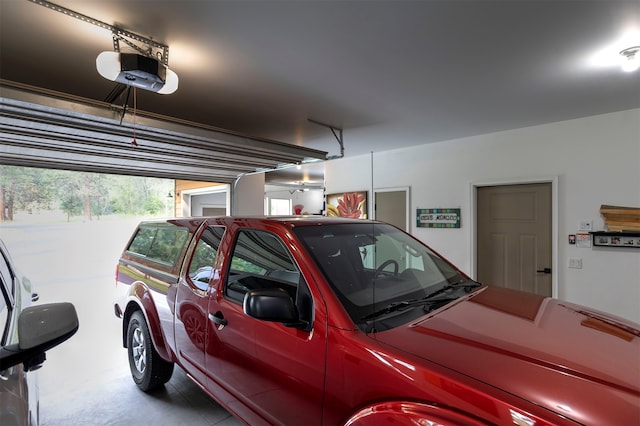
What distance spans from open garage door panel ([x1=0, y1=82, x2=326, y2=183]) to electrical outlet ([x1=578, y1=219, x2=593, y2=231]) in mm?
3227

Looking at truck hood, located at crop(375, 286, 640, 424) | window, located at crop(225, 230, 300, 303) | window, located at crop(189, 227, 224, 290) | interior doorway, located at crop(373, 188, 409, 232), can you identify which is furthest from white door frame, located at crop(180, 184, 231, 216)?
truck hood, located at crop(375, 286, 640, 424)

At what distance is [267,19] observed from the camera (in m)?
1.84

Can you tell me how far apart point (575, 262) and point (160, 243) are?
463cm

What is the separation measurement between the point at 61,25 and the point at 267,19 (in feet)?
4.26

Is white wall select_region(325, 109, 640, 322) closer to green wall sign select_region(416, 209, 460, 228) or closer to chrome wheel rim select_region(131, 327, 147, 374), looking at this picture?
green wall sign select_region(416, 209, 460, 228)

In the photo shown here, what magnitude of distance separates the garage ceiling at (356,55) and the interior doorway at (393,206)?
182 centimetres

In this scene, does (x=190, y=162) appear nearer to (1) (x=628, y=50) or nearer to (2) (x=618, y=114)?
(1) (x=628, y=50)

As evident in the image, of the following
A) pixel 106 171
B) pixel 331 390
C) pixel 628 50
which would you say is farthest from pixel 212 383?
pixel 106 171

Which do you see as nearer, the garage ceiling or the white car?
the white car

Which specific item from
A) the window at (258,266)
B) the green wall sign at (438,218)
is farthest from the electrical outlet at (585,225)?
the window at (258,266)

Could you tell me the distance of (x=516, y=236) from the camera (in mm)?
4219

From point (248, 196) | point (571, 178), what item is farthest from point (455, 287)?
point (248, 196)

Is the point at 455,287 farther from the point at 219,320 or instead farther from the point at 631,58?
the point at 631,58

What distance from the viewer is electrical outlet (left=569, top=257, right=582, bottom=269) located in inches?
142
